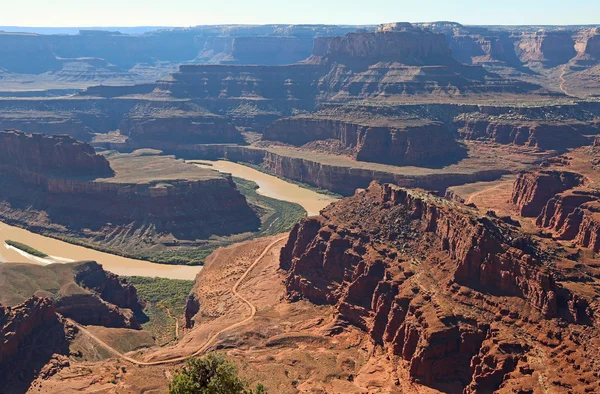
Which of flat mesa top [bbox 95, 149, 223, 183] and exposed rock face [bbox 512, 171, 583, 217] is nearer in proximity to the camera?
exposed rock face [bbox 512, 171, 583, 217]

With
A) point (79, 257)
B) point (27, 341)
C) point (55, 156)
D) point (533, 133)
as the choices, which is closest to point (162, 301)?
point (79, 257)

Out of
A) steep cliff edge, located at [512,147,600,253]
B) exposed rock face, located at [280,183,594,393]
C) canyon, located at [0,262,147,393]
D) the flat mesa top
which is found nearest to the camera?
exposed rock face, located at [280,183,594,393]

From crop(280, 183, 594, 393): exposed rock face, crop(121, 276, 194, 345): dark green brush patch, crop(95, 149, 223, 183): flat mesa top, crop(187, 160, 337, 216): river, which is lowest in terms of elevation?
crop(187, 160, 337, 216): river

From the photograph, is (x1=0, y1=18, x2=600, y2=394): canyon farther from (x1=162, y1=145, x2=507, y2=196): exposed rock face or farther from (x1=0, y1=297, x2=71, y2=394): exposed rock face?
(x1=162, y1=145, x2=507, y2=196): exposed rock face

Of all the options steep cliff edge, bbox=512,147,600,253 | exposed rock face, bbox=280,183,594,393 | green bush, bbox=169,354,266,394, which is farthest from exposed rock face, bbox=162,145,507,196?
green bush, bbox=169,354,266,394

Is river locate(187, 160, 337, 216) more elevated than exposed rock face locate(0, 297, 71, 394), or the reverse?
exposed rock face locate(0, 297, 71, 394)

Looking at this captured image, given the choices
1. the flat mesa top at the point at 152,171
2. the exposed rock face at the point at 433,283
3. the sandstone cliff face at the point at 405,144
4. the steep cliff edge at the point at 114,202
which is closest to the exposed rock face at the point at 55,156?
the steep cliff edge at the point at 114,202

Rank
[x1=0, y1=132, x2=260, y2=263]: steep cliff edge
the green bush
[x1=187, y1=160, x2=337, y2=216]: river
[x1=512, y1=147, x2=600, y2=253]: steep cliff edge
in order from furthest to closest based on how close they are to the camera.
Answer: [x1=187, y1=160, x2=337, y2=216]: river
[x1=0, y1=132, x2=260, y2=263]: steep cliff edge
[x1=512, y1=147, x2=600, y2=253]: steep cliff edge
the green bush

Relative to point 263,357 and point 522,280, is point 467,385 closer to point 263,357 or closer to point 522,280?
point 522,280

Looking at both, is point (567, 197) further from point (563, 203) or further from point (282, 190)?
point (282, 190)
